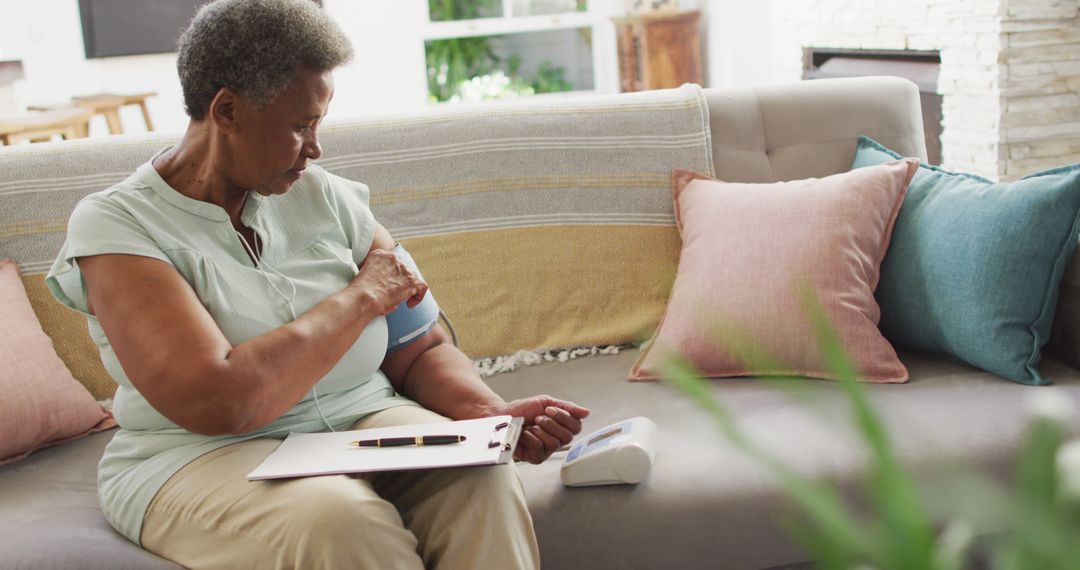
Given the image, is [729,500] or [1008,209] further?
[1008,209]

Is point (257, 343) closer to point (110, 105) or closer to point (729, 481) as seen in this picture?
point (729, 481)

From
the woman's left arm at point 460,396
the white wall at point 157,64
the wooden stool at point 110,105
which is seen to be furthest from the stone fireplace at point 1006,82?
the wooden stool at point 110,105

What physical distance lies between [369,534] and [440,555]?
0.38 ft

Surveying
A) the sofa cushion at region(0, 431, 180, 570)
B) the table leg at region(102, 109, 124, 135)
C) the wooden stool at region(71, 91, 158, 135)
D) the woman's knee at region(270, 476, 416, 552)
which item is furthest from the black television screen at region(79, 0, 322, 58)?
the woman's knee at region(270, 476, 416, 552)

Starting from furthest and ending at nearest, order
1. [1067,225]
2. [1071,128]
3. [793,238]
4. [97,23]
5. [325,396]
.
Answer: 1. [97,23]
2. [1071,128]
3. [793,238]
4. [1067,225]
5. [325,396]

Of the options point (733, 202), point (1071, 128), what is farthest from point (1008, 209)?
point (1071, 128)

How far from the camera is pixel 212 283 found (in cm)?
139

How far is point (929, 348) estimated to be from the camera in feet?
5.99

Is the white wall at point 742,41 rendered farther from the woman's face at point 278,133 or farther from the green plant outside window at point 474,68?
the woman's face at point 278,133

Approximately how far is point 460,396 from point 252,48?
1.81ft

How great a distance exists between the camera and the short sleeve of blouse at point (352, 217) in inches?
63.8

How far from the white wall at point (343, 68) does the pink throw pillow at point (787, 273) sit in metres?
3.84

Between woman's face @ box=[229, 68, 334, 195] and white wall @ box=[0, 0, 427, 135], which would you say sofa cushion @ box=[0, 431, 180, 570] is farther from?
white wall @ box=[0, 0, 427, 135]

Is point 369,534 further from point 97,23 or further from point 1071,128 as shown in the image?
point 97,23
